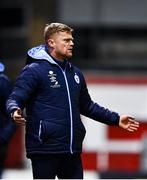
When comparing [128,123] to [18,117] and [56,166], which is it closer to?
[56,166]

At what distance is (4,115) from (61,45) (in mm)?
1374

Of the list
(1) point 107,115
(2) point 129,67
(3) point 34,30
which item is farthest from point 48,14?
(1) point 107,115

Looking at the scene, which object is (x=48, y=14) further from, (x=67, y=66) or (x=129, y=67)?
(x=67, y=66)

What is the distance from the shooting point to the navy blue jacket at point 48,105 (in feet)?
22.2

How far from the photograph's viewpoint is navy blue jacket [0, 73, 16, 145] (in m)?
8.02

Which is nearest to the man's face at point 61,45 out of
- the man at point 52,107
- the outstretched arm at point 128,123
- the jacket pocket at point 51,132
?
the man at point 52,107

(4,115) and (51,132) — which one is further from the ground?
(51,132)

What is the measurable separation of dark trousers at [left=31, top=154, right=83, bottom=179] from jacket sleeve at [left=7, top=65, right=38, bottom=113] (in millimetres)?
408

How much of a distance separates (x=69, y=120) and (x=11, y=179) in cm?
595

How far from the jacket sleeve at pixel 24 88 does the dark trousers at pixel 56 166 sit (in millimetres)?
408

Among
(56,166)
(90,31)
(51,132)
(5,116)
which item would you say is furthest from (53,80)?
(90,31)

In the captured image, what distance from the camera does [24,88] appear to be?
6777mm

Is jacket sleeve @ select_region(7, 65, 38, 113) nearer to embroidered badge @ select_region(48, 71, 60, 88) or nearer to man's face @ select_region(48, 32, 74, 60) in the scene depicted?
embroidered badge @ select_region(48, 71, 60, 88)

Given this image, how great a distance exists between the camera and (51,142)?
6.76 metres
